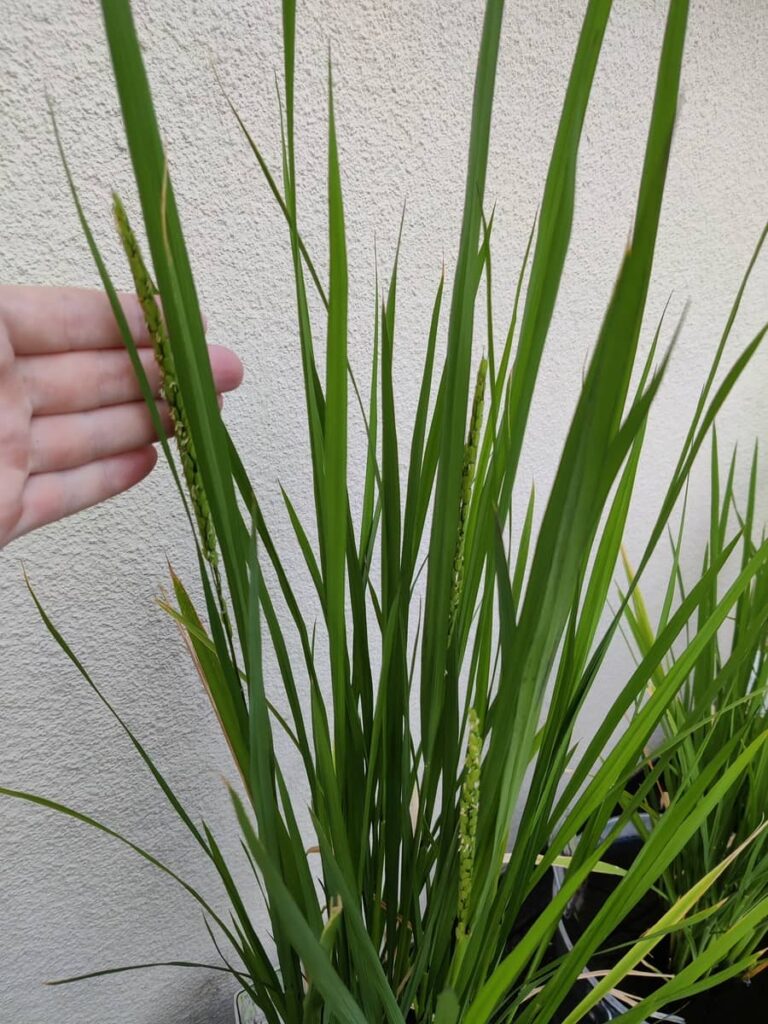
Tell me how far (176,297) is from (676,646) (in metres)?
1.21

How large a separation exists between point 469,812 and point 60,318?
11.9 inches

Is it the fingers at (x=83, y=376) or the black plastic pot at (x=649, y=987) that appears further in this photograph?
the black plastic pot at (x=649, y=987)

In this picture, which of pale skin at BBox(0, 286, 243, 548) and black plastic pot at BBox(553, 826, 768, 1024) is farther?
black plastic pot at BBox(553, 826, 768, 1024)

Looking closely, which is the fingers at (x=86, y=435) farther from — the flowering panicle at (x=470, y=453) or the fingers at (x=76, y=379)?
the flowering panicle at (x=470, y=453)

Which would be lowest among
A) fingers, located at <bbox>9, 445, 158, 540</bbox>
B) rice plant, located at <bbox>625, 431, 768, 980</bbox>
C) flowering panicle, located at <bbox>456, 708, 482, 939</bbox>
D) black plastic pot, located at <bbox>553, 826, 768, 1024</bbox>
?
black plastic pot, located at <bbox>553, 826, 768, 1024</bbox>

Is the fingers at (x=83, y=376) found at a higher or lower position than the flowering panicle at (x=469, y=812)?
higher

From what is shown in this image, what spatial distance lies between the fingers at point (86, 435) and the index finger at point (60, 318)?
4 centimetres

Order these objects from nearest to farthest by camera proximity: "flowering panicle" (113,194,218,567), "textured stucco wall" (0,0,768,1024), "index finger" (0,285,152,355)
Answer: "flowering panicle" (113,194,218,567) < "index finger" (0,285,152,355) < "textured stucco wall" (0,0,768,1024)

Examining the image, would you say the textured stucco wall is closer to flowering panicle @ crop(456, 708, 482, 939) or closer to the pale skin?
the pale skin

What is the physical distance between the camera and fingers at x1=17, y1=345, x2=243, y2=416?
353mm

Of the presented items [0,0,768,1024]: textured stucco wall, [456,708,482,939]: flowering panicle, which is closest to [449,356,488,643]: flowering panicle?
[456,708,482,939]: flowering panicle

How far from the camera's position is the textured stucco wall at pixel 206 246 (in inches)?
17.3

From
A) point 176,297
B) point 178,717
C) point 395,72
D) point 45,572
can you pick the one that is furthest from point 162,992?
point 395,72

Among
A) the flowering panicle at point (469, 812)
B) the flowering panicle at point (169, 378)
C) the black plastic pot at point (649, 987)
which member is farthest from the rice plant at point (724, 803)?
the flowering panicle at point (169, 378)
